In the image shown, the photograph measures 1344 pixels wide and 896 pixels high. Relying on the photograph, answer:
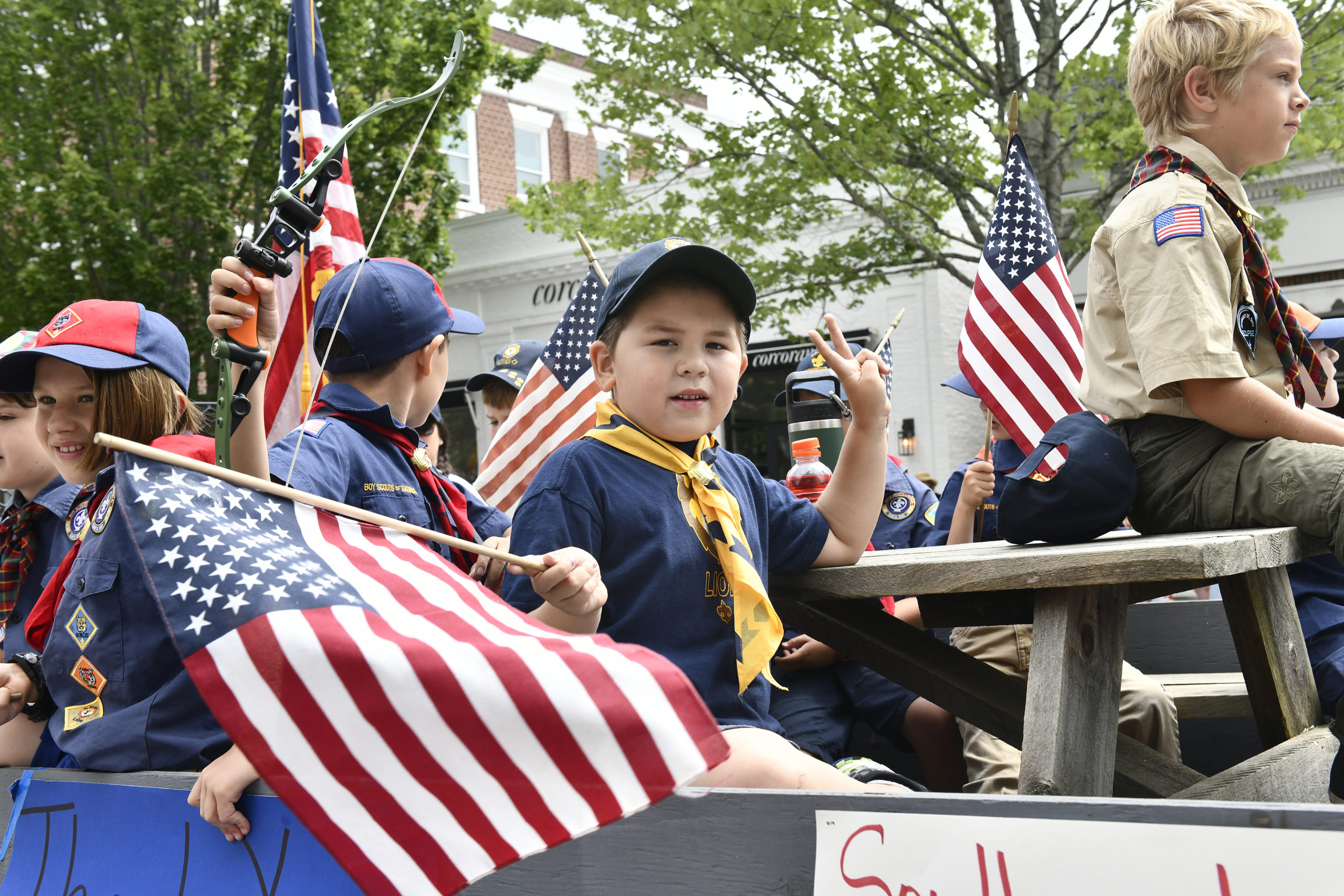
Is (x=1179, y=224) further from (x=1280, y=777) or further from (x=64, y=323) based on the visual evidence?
(x=64, y=323)

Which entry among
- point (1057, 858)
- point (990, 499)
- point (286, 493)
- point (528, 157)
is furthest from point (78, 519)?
A: point (528, 157)

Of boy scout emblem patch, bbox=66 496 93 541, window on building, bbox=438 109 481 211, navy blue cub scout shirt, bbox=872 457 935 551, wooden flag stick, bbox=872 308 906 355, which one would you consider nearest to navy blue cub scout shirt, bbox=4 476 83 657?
boy scout emblem patch, bbox=66 496 93 541

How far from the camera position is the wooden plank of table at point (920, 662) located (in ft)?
8.93

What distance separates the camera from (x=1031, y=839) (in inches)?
51.5

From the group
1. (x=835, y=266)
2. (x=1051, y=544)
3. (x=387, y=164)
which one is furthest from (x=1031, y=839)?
(x=387, y=164)

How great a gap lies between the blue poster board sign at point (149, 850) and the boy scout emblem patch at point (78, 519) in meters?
0.59

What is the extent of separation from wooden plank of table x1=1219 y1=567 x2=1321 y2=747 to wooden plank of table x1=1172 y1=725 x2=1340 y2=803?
0.20 feet

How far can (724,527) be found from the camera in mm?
2191

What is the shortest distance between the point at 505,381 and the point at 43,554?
9.87 feet

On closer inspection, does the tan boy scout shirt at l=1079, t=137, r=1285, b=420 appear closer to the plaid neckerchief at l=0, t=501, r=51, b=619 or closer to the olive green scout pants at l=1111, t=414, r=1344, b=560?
the olive green scout pants at l=1111, t=414, r=1344, b=560

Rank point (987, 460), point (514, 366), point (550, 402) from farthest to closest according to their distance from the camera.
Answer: point (514, 366)
point (550, 402)
point (987, 460)

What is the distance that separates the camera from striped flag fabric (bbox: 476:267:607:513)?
4910 mm

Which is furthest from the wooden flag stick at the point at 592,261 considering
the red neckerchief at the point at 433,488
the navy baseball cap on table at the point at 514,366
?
the navy baseball cap on table at the point at 514,366

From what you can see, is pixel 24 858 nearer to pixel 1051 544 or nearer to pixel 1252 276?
pixel 1051 544
